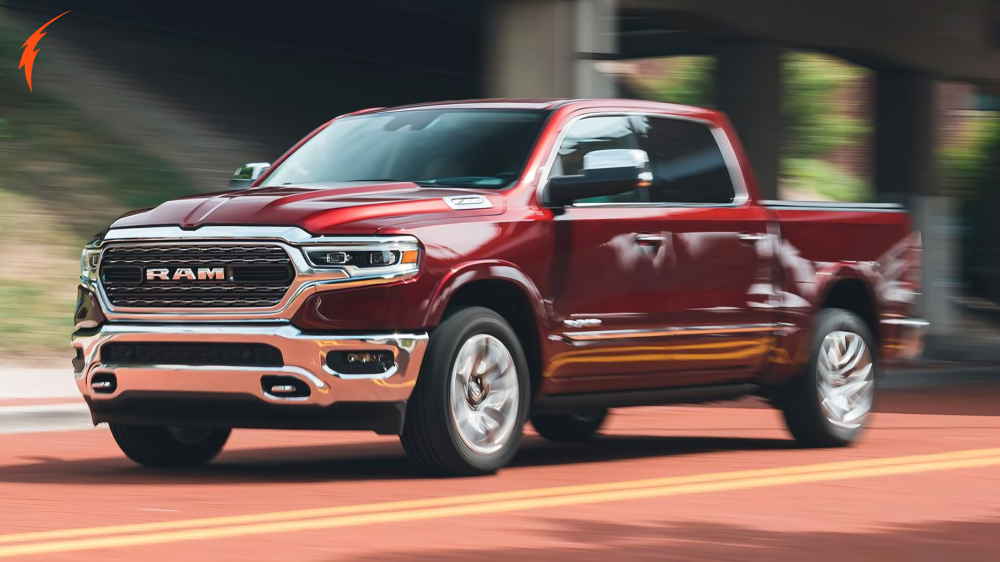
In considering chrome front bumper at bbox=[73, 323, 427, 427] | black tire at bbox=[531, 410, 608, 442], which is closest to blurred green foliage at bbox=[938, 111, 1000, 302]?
black tire at bbox=[531, 410, 608, 442]

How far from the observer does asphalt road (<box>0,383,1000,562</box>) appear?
6.73 m

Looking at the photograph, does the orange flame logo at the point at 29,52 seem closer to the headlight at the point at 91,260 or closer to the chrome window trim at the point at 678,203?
the chrome window trim at the point at 678,203

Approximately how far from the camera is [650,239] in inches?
382

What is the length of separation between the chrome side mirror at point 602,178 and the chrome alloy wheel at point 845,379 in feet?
8.20

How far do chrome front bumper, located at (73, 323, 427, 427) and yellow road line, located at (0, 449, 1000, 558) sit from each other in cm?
Result: 69

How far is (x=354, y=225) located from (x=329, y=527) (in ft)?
5.76

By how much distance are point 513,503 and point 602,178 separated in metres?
1.92

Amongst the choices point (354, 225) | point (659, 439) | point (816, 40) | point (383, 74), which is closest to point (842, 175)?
point (383, 74)

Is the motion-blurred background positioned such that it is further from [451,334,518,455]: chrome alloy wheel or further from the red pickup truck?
[451,334,518,455]: chrome alloy wheel

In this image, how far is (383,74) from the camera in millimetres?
33750

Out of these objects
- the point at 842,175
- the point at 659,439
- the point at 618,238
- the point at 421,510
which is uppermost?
the point at 618,238

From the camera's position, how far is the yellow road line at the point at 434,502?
7043 mm

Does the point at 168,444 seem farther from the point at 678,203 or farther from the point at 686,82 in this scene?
the point at 686,82

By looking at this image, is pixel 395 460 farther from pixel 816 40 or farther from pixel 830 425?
pixel 816 40
